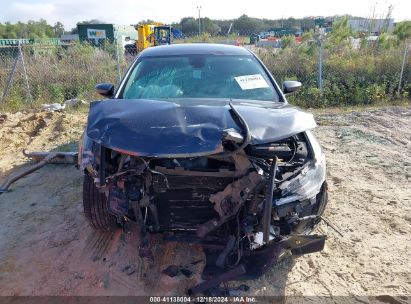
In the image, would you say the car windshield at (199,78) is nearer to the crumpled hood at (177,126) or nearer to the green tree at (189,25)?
the crumpled hood at (177,126)

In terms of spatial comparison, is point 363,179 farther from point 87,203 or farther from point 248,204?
point 87,203

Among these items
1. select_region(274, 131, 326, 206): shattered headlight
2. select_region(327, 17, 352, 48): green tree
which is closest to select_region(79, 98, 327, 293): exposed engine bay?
select_region(274, 131, 326, 206): shattered headlight

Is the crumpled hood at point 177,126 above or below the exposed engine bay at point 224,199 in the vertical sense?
above

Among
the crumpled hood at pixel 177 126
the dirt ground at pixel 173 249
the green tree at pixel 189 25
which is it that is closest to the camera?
the crumpled hood at pixel 177 126

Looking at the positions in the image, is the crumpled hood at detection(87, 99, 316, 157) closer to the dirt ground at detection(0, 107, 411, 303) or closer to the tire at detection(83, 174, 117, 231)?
the tire at detection(83, 174, 117, 231)

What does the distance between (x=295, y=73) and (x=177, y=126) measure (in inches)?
361

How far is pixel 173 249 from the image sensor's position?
328 cm

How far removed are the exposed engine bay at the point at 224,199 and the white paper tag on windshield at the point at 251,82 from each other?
117 cm

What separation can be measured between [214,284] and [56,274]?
134cm

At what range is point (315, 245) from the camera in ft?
8.81

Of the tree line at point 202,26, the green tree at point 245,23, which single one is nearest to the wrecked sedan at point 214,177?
the tree line at point 202,26

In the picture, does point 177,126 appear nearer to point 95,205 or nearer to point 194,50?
point 95,205

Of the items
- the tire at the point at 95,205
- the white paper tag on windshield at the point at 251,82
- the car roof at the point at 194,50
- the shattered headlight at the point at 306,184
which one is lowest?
the tire at the point at 95,205

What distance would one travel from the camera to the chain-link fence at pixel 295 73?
10.0 meters
